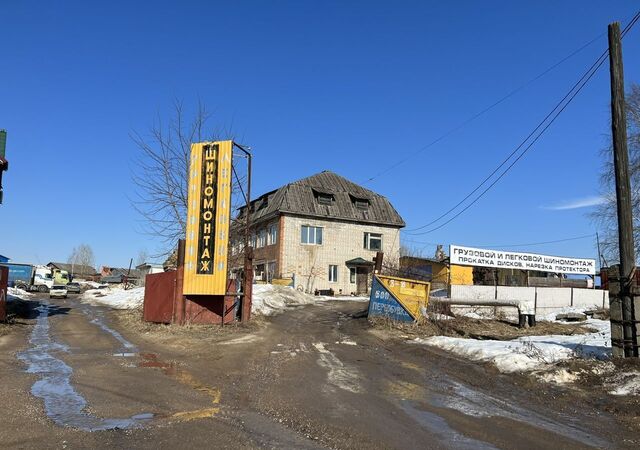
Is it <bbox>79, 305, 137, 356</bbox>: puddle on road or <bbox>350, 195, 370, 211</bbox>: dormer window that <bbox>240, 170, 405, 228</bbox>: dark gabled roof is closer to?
<bbox>350, 195, 370, 211</bbox>: dormer window

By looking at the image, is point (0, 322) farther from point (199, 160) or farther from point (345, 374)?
point (345, 374)

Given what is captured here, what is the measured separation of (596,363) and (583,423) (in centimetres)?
384

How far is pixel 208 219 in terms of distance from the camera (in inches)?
727

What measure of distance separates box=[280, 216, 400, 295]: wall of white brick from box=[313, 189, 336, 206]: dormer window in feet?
6.11

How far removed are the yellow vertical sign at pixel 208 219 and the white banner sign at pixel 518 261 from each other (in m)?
11.4

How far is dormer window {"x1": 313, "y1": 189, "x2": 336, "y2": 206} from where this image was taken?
44.4 metres

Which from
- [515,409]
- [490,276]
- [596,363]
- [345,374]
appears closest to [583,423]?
[515,409]

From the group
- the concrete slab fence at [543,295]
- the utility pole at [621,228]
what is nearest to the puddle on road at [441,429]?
the utility pole at [621,228]

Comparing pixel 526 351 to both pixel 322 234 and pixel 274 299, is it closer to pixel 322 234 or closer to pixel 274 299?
pixel 274 299

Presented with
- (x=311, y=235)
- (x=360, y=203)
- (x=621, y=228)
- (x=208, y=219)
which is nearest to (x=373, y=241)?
(x=360, y=203)

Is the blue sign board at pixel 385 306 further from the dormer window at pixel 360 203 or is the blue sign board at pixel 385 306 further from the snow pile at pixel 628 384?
the dormer window at pixel 360 203

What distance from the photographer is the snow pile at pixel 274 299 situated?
24328 millimetres

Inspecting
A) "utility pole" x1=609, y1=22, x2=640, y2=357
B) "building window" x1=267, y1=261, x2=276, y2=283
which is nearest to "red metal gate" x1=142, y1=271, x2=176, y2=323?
"utility pole" x1=609, y1=22, x2=640, y2=357

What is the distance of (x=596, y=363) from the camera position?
10.7m
